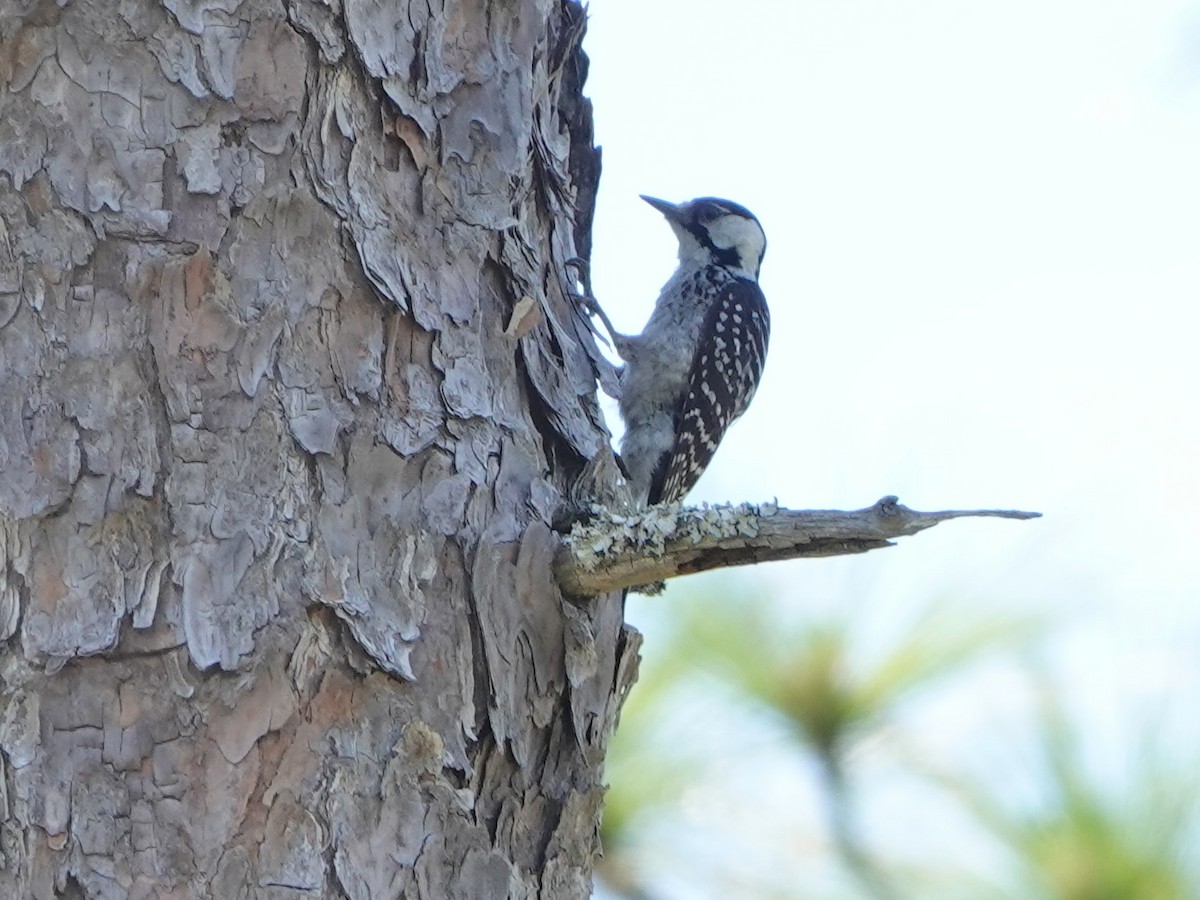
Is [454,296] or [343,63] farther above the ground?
[343,63]

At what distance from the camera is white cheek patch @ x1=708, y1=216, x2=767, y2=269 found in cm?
470

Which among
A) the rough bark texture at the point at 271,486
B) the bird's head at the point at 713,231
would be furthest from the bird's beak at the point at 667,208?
the rough bark texture at the point at 271,486

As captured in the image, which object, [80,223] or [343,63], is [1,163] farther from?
[343,63]

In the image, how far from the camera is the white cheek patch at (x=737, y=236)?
4.70 meters

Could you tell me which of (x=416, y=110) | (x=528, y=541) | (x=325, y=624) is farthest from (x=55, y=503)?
(x=416, y=110)

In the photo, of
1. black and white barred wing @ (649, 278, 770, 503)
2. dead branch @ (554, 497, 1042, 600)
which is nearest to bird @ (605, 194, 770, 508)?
black and white barred wing @ (649, 278, 770, 503)

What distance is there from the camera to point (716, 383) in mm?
4117

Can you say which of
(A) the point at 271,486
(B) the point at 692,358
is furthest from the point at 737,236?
(A) the point at 271,486

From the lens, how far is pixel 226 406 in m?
1.84

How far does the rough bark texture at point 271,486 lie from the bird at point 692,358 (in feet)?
5.75

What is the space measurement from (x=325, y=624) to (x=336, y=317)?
0.42 m

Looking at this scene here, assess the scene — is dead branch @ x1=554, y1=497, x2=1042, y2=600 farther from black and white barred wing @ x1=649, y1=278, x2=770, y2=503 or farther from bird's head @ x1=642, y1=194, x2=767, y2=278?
bird's head @ x1=642, y1=194, x2=767, y2=278

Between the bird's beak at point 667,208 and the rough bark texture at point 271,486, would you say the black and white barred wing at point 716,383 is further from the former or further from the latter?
the rough bark texture at point 271,486

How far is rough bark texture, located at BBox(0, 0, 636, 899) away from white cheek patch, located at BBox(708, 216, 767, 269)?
8.27 ft
